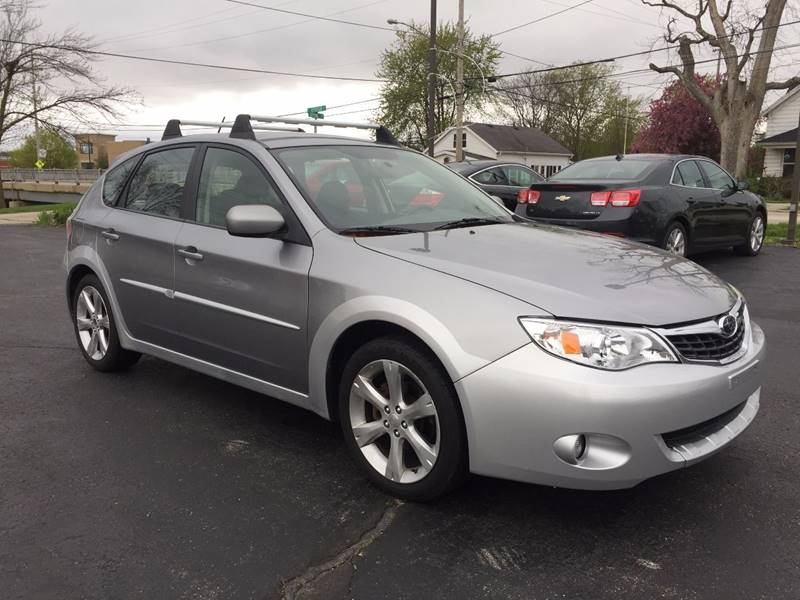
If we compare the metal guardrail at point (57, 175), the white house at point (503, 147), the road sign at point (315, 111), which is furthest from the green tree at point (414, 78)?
the road sign at point (315, 111)

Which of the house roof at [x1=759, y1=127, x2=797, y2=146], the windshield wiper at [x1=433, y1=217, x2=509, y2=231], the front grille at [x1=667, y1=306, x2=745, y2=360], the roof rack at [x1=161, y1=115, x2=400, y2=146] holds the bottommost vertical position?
the front grille at [x1=667, y1=306, x2=745, y2=360]

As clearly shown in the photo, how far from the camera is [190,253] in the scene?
3.83m

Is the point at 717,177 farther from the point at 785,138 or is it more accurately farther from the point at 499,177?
the point at 785,138

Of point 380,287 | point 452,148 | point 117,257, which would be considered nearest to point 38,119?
point 452,148

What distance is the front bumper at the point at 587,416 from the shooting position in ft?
8.11

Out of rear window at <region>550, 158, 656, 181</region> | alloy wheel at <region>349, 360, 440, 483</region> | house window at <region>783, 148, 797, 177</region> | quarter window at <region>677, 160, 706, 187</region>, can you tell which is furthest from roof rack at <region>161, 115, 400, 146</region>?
house window at <region>783, 148, 797, 177</region>

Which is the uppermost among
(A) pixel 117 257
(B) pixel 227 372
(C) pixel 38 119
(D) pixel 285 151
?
(C) pixel 38 119

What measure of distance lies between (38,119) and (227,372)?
120 feet

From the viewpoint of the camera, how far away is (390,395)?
297 centimetres

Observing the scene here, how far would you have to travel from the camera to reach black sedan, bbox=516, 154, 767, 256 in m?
8.00

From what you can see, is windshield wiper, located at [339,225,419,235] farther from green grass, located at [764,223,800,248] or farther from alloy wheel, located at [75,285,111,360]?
green grass, located at [764,223,800,248]

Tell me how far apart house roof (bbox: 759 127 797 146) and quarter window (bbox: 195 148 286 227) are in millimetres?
34703

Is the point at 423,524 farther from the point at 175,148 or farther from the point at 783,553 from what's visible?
the point at 175,148

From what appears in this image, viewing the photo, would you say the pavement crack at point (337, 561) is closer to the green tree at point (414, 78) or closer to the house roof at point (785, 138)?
the house roof at point (785, 138)
